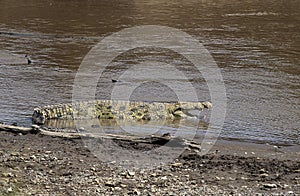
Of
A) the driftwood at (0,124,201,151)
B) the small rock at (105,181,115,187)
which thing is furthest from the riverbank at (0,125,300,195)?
the driftwood at (0,124,201,151)

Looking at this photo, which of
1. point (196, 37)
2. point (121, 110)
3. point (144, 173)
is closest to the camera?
point (144, 173)

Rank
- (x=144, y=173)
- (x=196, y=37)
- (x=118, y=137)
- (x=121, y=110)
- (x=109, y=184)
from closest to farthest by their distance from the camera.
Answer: (x=109, y=184) → (x=144, y=173) → (x=118, y=137) → (x=121, y=110) → (x=196, y=37)

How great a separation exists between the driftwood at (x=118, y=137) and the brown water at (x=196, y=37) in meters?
0.79

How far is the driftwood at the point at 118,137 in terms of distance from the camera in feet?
25.2

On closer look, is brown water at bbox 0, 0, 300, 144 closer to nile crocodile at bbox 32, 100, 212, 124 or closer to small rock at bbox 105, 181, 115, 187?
nile crocodile at bbox 32, 100, 212, 124

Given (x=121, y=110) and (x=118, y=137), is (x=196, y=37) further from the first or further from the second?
(x=118, y=137)

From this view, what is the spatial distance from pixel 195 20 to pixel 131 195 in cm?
1348

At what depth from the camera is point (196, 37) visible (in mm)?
16078

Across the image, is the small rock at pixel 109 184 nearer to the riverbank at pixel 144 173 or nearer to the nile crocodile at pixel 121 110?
the riverbank at pixel 144 173

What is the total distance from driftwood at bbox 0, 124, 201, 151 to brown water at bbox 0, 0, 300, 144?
795 mm

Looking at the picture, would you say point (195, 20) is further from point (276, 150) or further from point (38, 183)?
point (38, 183)

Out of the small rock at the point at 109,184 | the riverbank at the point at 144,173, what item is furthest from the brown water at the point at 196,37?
the small rock at the point at 109,184

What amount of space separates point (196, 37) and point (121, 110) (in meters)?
7.23

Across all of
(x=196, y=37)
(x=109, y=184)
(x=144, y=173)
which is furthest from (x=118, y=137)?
(x=196, y=37)
